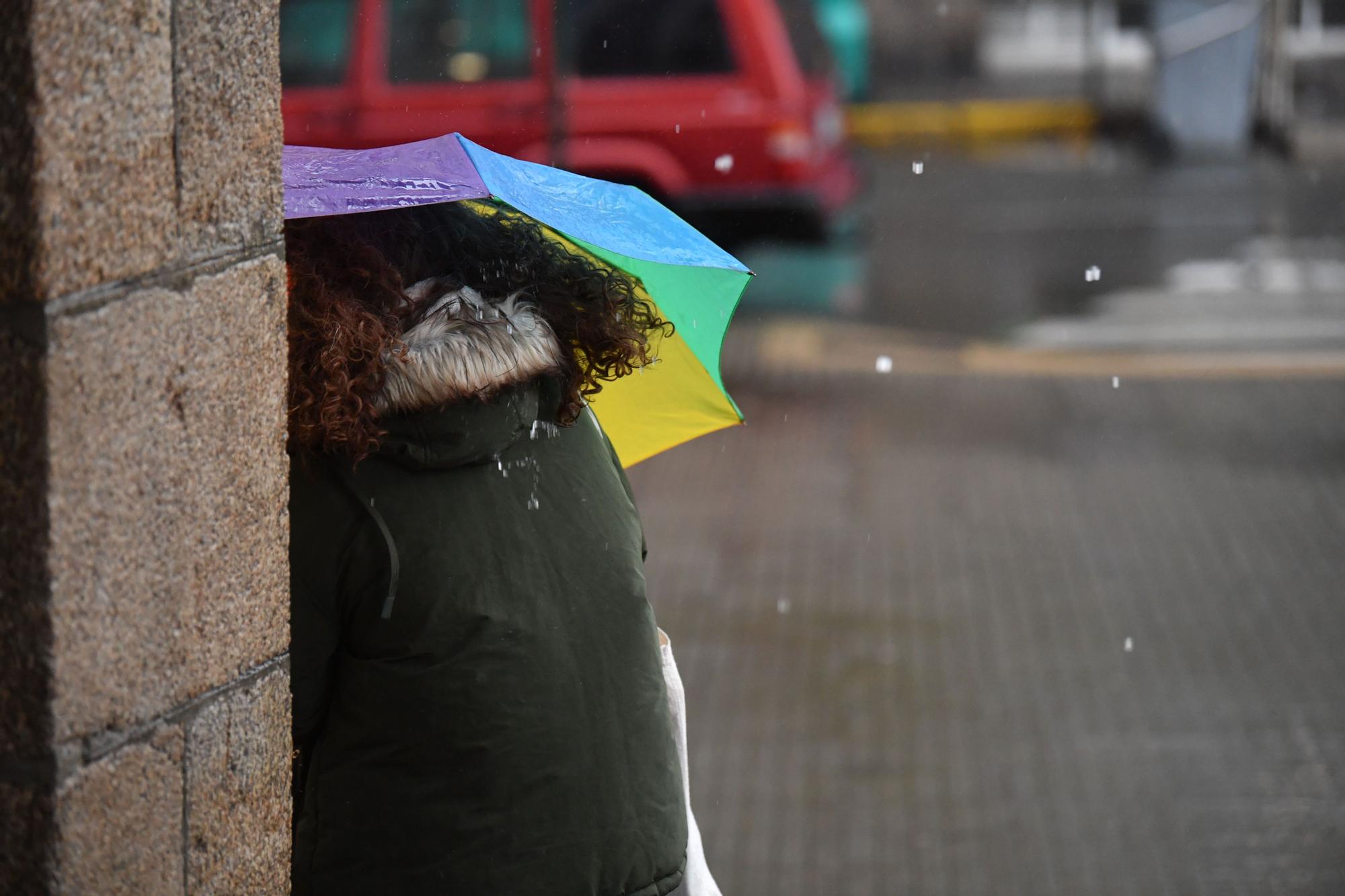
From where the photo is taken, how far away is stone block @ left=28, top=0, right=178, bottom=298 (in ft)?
4.33

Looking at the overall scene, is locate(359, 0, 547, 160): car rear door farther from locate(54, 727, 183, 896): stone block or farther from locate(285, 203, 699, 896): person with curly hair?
locate(54, 727, 183, 896): stone block

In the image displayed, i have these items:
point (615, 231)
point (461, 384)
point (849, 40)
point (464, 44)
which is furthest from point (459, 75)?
point (461, 384)

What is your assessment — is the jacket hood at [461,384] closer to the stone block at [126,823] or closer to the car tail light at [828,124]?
the stone block at [126,823]

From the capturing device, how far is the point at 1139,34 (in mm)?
18625

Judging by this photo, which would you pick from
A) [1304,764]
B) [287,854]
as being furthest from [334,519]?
[1304,764]

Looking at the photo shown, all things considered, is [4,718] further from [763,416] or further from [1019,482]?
[763,416]

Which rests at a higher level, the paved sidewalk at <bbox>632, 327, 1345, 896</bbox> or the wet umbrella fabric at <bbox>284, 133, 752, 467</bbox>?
the wet umbrella fabric at <bbox>284, 133, 752, 467</bbox>

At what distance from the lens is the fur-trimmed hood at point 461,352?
78.8 inches

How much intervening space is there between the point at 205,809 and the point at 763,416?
693 cm

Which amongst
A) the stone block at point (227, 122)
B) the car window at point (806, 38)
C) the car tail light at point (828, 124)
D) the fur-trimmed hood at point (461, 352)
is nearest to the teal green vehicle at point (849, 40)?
the car window at point (806, 38)

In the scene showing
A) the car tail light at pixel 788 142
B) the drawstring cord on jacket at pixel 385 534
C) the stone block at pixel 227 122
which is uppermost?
the stone block at pixel 227 122

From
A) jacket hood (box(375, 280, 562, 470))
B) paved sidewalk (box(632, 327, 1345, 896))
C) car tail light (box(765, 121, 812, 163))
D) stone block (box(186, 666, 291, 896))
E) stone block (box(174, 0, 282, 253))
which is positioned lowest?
paved sidewalk (box(632, 327, 1345, 896))

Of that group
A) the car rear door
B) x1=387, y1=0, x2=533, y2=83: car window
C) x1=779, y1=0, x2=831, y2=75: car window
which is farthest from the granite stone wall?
x1=779, y1=0, x2=831, y2=75: car window

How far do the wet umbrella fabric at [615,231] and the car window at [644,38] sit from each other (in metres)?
8.26
